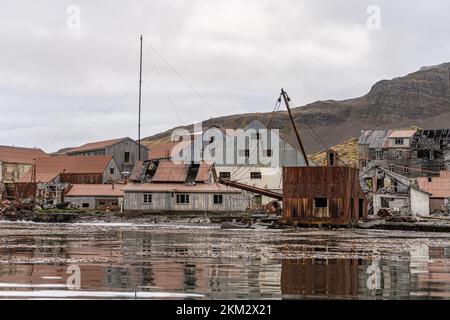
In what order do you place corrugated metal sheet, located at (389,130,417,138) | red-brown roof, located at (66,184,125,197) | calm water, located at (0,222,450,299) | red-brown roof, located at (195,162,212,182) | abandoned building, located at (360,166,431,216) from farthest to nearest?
1. corrugated metal sheet, located at (389,130,417,138)
2. red-brown roof, located at (66,184,125,197)
3. red-brown roof, located at (195,162,212,182)
4. abandoned building, located at (360,166,431,216)
5. calm water, located at (0,222,450,299)

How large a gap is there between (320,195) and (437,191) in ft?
75.1

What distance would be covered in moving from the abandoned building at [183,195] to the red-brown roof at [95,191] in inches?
227

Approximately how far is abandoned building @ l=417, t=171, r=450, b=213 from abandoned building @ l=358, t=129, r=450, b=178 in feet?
60.8

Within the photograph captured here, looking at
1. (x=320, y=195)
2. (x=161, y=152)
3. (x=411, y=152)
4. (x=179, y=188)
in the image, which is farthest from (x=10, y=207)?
(x=411, y=152)

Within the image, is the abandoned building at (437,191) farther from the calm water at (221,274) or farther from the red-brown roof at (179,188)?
the calm water at (221,274)

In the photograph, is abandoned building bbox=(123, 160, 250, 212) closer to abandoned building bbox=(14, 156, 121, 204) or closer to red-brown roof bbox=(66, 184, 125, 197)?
red-brown roof bbox=(66, 184, 125, 197)

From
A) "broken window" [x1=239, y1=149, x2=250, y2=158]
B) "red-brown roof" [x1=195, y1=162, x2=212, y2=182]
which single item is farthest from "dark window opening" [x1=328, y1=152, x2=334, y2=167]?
"broken window" [x1=239, y1=149, x2=250, y2=158]

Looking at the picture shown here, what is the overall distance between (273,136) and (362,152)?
30902 millimetres

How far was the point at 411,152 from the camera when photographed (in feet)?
317

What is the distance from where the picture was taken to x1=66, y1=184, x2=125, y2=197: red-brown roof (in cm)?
7669

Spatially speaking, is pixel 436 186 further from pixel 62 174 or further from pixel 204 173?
pixel 62 174

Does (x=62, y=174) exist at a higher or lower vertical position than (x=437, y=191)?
higher
